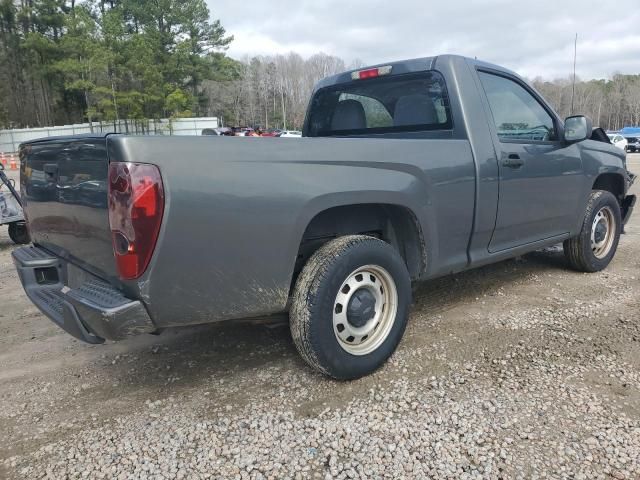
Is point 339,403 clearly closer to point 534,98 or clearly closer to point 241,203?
point 241,203

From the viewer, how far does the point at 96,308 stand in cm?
220

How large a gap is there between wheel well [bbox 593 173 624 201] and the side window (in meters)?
1.14

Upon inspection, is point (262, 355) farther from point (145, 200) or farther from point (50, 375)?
point (145, 200)

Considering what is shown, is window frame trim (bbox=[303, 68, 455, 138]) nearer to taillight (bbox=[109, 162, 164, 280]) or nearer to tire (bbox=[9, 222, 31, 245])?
taillight (bbox=[109, 162, 164, 280])

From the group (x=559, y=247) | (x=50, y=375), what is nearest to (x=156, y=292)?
(x=50, y=375)

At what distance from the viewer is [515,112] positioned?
400cm

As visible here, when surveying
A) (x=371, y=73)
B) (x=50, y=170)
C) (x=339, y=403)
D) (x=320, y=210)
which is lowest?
(x=339, y=403)

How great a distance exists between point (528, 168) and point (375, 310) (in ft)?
5.95

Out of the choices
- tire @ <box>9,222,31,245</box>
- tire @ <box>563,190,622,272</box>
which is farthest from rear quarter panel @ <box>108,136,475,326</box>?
tire @ <box>9,222,31,245</box>

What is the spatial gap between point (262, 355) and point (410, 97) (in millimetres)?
2219

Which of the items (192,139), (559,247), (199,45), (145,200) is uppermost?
(199,45)

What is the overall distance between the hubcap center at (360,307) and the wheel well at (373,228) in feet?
1.24

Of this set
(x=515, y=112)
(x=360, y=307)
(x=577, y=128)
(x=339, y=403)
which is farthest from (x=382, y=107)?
(x=339, y=403)

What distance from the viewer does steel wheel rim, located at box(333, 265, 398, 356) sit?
9.33ft
